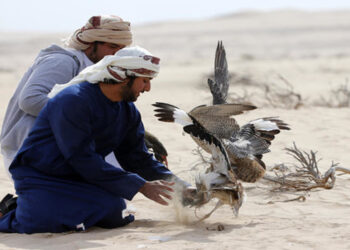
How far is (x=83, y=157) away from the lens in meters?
3.94

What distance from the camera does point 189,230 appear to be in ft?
13.8

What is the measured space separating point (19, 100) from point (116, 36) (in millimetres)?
812

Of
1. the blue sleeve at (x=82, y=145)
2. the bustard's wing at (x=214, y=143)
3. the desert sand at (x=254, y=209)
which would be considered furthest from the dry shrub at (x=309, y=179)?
the blue sleeve at (x=82, y=145)

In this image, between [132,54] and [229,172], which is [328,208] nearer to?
[229,172]

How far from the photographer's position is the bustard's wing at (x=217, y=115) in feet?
13.9

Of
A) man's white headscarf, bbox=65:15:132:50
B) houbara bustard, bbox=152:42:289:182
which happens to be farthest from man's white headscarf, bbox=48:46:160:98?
man's white headscarf, bbox=65:15:132:50

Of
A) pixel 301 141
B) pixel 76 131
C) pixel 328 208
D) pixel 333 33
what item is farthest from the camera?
pixel 333 33

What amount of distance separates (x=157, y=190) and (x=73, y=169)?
0.53m

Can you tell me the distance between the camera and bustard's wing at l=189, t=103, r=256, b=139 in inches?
167

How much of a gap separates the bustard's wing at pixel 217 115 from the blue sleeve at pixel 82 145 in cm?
57

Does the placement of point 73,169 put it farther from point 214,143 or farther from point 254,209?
point 254,209

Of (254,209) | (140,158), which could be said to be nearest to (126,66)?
(140,158)

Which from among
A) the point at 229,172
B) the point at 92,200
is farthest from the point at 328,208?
the point at 92,200

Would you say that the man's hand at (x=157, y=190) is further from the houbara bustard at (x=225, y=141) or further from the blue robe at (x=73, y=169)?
the houbara bustard at (x=225, y=141)
